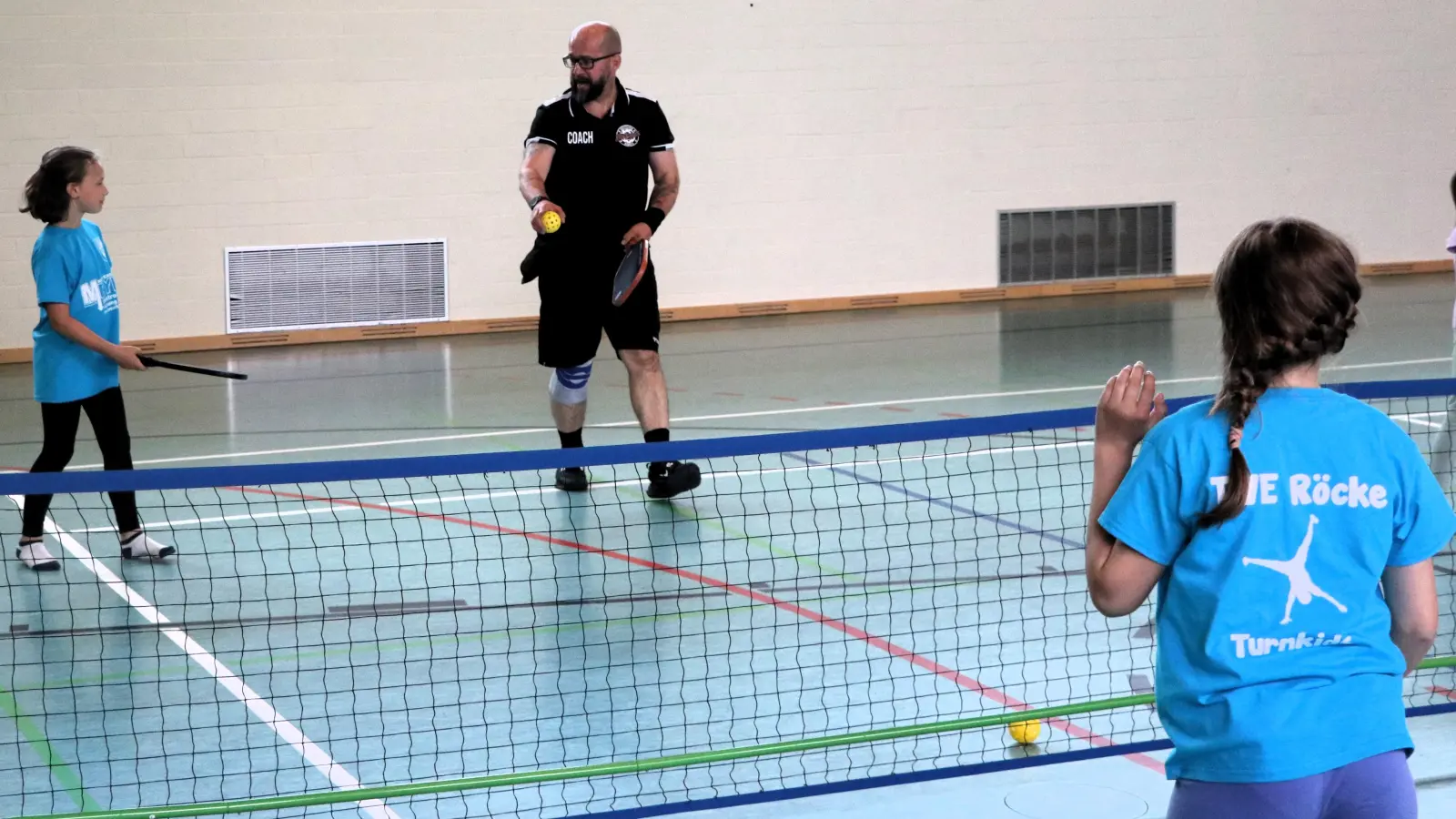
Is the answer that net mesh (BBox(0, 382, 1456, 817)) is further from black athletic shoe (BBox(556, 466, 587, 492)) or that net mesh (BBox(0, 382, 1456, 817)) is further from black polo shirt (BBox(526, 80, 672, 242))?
black polo shirt (BBox(526, 80, 672, 242))

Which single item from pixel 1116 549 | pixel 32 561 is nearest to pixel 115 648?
pixel 32 561

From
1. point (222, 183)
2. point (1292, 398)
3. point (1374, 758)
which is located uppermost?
point (222, 183)

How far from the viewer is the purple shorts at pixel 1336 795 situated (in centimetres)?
199

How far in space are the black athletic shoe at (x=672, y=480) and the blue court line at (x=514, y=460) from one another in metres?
3.75

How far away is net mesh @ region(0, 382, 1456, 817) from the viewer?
4.10 metres

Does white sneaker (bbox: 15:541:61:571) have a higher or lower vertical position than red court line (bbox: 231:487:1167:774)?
higher

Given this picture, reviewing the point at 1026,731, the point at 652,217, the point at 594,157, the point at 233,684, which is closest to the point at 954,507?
the point at 652,217

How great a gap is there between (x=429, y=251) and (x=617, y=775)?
10162mm

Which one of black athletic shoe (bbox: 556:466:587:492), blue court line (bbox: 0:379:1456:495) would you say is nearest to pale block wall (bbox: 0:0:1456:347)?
black athletic shoe (bbox: 556:466:587:492)

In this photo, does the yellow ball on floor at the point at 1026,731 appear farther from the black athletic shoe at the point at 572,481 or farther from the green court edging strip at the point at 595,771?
the black athletic shoe at the point at 572,481

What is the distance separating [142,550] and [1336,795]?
549cm

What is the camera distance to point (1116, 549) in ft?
6.81

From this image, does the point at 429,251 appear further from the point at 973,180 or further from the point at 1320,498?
the point at 1320,498

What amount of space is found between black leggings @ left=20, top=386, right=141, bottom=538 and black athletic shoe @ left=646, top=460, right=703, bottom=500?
2299mm
